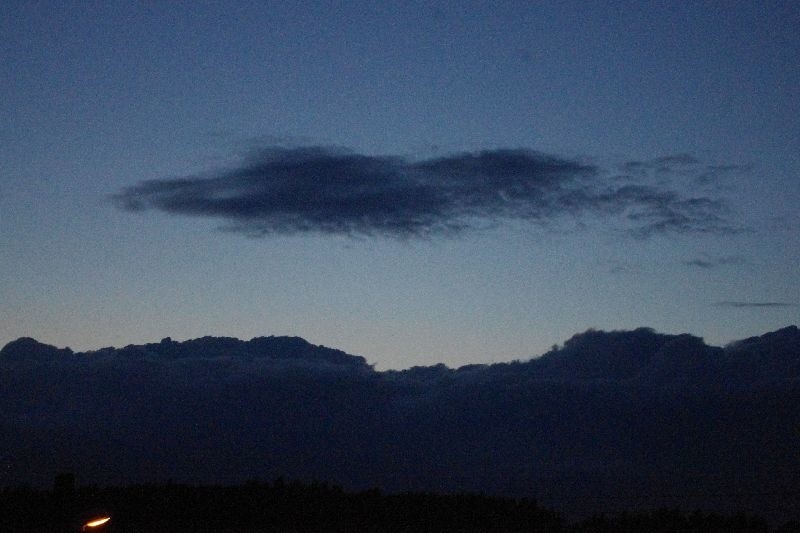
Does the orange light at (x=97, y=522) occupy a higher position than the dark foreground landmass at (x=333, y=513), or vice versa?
the orange light at (x=97, y=522)

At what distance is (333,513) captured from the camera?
307ft

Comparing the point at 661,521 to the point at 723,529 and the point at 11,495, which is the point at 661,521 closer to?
the point at 723,529

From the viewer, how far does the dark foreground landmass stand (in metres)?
78.7

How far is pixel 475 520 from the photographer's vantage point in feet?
281

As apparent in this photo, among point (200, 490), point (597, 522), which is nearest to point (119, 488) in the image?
point (200, 490)

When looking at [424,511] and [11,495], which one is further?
[424,511]

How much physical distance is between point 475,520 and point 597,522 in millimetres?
10285

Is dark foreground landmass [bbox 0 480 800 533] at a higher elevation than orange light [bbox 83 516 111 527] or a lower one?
lower

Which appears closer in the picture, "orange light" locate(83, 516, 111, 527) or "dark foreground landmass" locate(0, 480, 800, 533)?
"orange light" locate(83, 516, 111, 527)

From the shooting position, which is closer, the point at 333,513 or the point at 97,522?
the point at 97,522

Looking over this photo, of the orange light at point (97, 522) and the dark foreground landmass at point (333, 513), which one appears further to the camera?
the dark foreground landmass at point (333, 513)

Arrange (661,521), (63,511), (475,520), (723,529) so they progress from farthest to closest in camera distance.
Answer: (475,520)
(661,521)
(723,529)
(63,511)

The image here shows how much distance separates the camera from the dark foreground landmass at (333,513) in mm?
78688

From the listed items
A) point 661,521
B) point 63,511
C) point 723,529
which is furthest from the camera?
point 661,521
